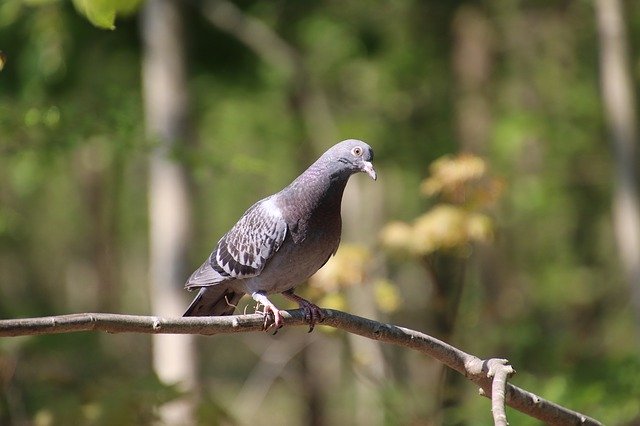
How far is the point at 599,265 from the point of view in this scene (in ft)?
40.1

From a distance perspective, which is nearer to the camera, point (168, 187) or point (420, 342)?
point (420, 342)

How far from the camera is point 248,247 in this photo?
14.1 ft

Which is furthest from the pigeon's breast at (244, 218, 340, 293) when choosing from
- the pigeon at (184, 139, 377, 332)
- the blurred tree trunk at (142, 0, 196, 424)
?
the blurred tree trunk at (142, 0, 196, 424)

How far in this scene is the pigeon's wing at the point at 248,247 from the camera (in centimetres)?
425

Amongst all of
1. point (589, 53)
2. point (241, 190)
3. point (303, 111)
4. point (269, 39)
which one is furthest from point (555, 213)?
point (241, 190)

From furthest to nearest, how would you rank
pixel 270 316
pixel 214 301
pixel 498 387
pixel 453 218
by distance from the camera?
pixel 453 218
pixel 214 301
pixel 270 316
pixel 498 387

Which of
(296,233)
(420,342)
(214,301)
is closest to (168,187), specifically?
(214,301)

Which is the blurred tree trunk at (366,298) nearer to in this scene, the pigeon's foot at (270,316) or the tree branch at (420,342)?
the pigeon's foot at (270,316)

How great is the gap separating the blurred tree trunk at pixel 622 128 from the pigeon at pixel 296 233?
12.3ft

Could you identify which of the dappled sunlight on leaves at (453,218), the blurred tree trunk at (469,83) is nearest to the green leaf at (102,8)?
the dappled sunlight on leaves at (453,218)

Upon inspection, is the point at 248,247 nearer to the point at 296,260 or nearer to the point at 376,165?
the point at 296,260

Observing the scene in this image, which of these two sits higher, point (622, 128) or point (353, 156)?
point (622, 128)

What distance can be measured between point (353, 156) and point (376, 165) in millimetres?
5782

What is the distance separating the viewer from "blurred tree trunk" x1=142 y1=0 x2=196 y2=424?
7227 millimetres
